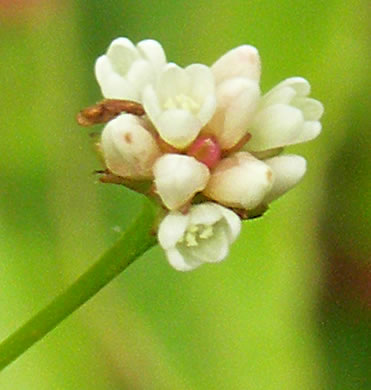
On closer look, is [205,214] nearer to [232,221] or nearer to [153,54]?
[232,221]

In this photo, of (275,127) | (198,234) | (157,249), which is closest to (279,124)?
(275,127)

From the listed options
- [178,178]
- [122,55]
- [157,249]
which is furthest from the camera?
[157,249]

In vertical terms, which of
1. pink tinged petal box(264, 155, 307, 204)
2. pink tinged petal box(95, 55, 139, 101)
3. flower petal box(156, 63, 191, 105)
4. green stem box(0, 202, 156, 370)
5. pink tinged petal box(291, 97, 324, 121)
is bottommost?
green stem box(0, 202, 156, 370)

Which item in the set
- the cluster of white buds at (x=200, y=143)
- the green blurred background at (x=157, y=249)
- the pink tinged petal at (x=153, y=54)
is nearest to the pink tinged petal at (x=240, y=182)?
the cluster of white buds at (x=200, y=143)

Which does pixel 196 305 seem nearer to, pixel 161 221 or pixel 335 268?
pixel 335 268

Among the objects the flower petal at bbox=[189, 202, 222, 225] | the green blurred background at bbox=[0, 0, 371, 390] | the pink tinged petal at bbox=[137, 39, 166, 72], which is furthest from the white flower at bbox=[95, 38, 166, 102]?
the green blurred background at bbox=[0, 0, 371, 390]

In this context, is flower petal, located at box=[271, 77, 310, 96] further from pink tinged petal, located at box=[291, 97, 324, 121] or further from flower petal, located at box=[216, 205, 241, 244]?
flower petal, located at box=[216, 205, 241, 244]
